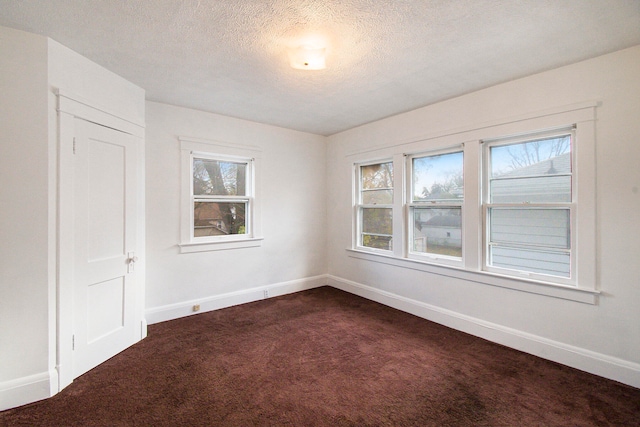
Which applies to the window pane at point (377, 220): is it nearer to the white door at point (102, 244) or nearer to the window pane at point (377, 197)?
the window pane at point (377, 197)

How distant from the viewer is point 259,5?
1804mm

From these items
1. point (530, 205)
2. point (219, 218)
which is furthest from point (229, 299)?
point (530, 205)

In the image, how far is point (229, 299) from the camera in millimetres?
4047

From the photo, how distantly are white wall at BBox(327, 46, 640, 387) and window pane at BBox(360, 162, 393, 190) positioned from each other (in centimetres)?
78

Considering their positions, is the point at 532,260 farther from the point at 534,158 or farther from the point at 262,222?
the point at 262,222

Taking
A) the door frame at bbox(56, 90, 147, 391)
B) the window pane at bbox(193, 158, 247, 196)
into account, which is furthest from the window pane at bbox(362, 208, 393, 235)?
the door frame at bbox(56, 90, 147, 391)

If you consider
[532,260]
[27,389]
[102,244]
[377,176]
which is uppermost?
[377,176]

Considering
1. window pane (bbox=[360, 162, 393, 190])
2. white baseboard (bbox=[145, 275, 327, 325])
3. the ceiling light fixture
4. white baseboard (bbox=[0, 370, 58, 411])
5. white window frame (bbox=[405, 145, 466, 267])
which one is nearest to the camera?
white baseboard (bbox=[0, 370, 58, 411])

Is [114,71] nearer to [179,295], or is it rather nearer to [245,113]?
[245,113]

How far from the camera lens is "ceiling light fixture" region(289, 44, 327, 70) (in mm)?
2221

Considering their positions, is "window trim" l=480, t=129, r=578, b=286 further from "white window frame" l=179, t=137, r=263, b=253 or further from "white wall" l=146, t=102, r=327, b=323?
"white window frame" l=179, t=137, r=263, b=253

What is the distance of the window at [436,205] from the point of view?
11.4 feet

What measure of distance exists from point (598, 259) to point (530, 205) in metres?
0.67

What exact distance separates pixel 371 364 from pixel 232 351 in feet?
4.38
